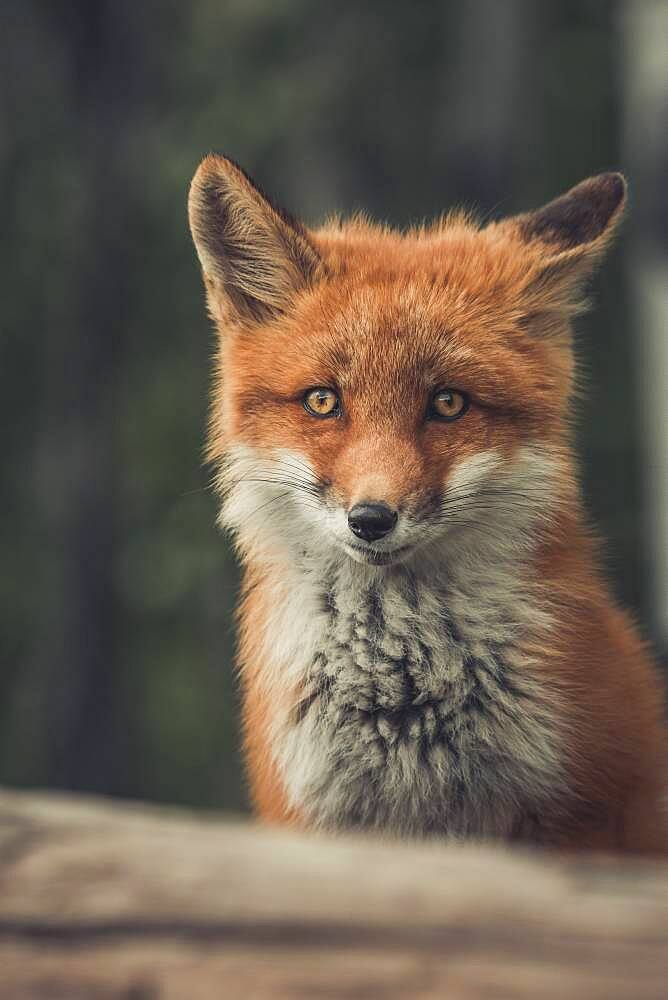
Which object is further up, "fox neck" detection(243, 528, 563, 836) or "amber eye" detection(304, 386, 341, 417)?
"amber eye" detection(304, 386, 341, 417)

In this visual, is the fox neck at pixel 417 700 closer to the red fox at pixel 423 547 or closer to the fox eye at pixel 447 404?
the red fox at pixel 423 547

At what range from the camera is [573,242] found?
3619 millimetres

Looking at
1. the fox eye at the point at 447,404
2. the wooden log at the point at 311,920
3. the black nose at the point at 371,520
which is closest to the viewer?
the wooden log at the point at 311,920

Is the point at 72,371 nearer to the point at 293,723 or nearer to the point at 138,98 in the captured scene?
the point at 138,98

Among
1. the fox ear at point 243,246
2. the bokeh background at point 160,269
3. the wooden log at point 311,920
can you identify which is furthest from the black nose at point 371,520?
the bokeh background at point 160,269

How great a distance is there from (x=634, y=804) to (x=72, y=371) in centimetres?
765

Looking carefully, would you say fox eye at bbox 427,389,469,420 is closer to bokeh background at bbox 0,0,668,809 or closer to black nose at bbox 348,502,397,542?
black nose at bbox 348,502,397,542

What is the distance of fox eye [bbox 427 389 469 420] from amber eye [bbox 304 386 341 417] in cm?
26

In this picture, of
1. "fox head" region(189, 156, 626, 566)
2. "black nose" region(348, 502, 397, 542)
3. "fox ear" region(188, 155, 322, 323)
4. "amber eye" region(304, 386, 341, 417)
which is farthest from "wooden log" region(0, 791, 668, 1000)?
"fox ear" region(188, 155, 322, 323)

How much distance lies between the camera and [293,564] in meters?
3.45

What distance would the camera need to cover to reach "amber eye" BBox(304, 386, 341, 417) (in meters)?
3.28

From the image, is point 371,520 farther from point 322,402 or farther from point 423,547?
point 322,402

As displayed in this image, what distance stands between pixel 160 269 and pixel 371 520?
923cm

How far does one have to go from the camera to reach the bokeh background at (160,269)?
965cm
